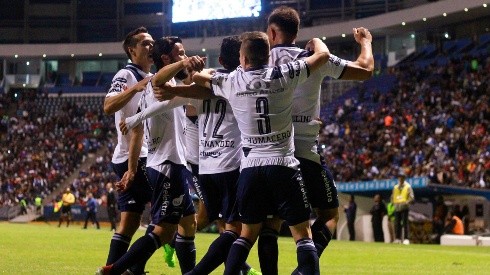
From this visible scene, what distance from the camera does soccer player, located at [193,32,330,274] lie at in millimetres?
7902

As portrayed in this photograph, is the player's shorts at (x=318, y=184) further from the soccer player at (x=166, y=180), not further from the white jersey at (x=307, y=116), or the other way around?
the soccer player at (x=166, y=180)

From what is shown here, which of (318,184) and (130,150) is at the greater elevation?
(130,150)

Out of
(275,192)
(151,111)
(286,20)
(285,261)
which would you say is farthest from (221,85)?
(285,261)

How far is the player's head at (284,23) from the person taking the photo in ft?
27.6

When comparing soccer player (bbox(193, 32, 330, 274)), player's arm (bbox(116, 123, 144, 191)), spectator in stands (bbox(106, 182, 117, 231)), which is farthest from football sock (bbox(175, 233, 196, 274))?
spectator in stands (bbox(106, 182, 117, 231))

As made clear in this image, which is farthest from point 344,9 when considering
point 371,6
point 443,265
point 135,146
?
point 135,146

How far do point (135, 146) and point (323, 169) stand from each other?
78.8 inches

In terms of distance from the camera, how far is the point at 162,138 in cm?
979

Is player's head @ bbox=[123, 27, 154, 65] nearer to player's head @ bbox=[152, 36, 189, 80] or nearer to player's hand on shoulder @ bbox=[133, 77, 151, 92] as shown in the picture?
player's head @ bbox=[152, 36, 189, 80]

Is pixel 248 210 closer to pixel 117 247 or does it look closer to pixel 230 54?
pixel 230 54

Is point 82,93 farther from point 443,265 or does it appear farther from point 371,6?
point 443,265

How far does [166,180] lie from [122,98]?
924 millimetres

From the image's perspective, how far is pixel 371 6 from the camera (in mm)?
57906

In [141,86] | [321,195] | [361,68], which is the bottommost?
[321,195]
